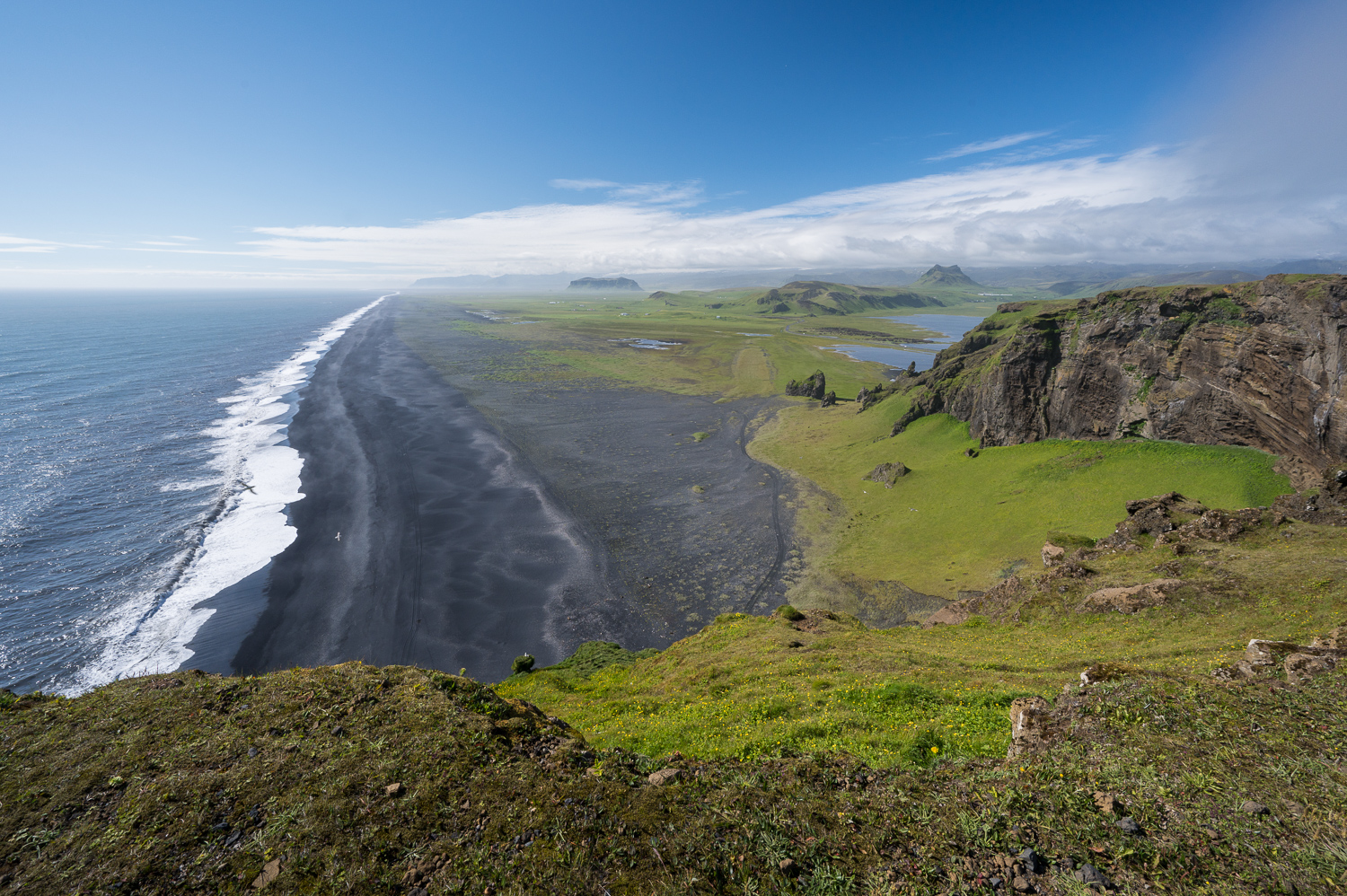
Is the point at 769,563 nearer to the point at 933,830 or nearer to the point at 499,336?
the point at 933,830

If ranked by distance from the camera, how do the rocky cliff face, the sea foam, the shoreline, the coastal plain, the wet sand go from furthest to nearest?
the wet sand → the shoreline → the rocky cliff face → the sea foam → the coastal plain

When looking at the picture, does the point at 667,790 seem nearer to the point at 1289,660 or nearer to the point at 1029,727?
the point at 1029,727

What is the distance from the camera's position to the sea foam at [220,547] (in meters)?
29.2

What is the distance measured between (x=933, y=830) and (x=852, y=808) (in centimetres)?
140

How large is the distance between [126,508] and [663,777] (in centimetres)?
5965

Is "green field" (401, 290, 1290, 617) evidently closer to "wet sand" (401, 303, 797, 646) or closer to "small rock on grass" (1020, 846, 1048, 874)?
"wet sand" (401, 303, 797, 646)

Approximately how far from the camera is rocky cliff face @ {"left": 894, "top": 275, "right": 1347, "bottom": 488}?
104ft

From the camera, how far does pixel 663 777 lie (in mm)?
10883

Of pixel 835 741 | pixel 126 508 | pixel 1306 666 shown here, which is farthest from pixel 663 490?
pixel 126 508

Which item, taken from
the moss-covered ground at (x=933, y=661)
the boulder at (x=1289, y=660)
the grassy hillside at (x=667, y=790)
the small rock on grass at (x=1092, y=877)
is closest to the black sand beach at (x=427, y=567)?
the moss-covered ground at (x=933, y=661)

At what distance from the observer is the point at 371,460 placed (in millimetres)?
59750

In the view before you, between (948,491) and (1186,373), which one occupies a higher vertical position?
(1186,373)

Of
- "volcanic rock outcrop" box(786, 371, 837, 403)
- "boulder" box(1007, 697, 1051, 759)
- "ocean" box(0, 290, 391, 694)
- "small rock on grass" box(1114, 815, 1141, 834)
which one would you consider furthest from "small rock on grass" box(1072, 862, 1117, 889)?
"volcanic rock outcrop" box(786, 371, 837, 403)

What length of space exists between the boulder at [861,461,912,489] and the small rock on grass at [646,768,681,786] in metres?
47.3
